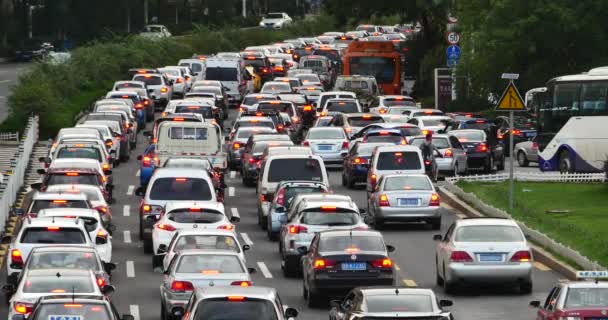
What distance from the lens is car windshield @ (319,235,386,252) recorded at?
29859mm

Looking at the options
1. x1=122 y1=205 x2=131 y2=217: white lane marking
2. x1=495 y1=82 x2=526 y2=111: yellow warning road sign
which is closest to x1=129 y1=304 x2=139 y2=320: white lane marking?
x1=495 y1=82 x2=526 y2=111: yellow warning road sign

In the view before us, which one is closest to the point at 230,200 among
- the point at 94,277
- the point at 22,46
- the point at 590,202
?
the point at 590,202

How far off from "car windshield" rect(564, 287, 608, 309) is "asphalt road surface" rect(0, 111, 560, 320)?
4.93 meters

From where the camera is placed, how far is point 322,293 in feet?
97.8

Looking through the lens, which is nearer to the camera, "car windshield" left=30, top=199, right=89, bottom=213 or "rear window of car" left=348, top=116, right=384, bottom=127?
"car windshield" left=30, top=199, right=89, bottom=213

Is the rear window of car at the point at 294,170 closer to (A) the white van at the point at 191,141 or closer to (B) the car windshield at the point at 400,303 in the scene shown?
(A) the white van at the point at 191,141

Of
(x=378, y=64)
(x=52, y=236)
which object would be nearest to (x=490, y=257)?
(x=52, y=236)

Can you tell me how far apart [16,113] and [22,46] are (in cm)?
6344

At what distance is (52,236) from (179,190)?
746 centimetres

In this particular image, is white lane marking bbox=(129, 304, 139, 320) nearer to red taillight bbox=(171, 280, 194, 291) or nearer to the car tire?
red taillight bbox=(171, 280, 194, 291)

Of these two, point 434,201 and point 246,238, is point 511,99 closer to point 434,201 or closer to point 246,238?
point 434,201

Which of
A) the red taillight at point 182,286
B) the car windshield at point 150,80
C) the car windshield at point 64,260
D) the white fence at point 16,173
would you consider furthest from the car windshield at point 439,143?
the car windshield at point 150,80

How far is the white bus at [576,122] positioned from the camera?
5206 cm

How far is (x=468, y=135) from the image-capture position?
181 feet
